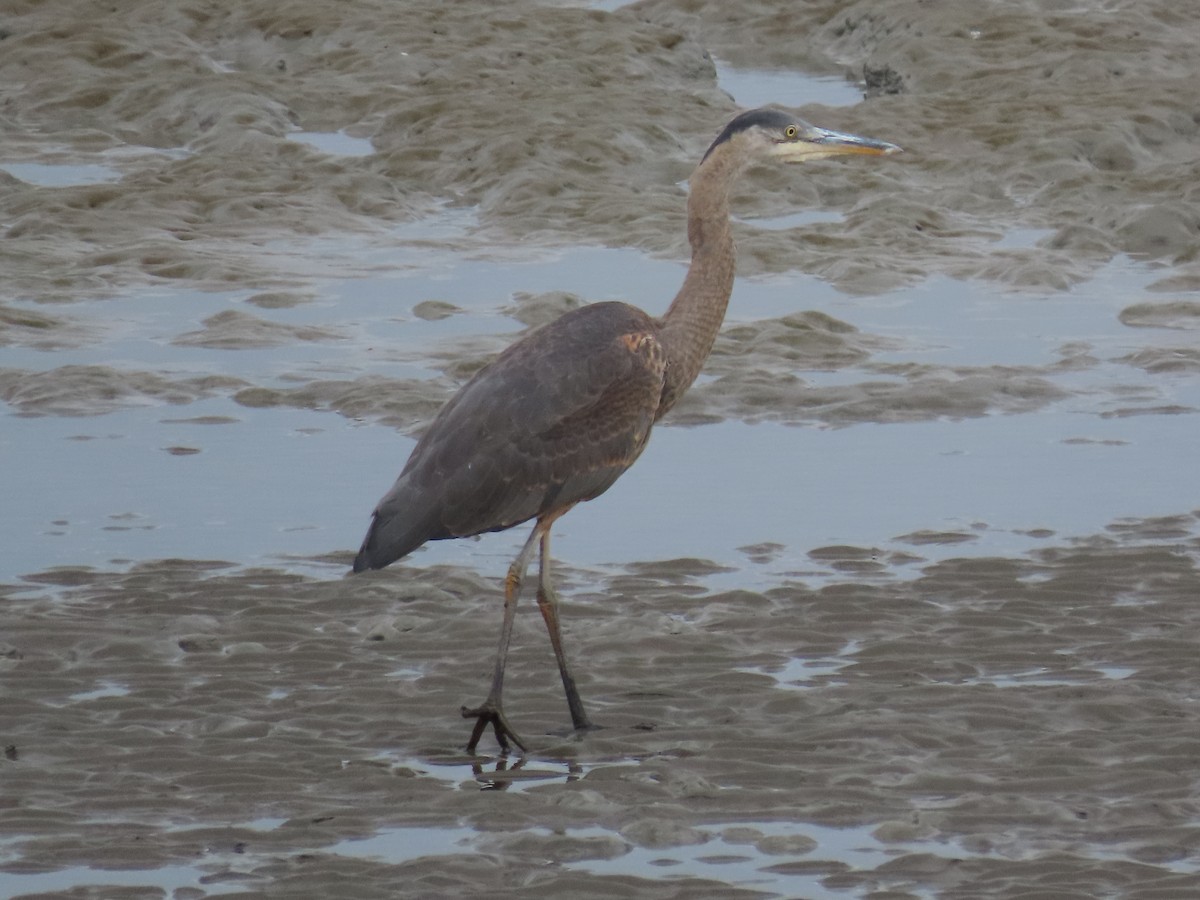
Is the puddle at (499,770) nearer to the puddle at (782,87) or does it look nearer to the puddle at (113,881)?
the puddle at (113,881)

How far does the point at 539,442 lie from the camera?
732cm

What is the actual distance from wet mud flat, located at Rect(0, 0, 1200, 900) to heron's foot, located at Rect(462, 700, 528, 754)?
0.08 m

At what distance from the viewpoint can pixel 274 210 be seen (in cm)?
1570

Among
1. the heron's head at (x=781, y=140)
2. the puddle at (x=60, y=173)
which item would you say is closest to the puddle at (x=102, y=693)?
the heron's head at (x=781, y=140)

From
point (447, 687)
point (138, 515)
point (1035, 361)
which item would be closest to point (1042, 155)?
point (1035, 361)

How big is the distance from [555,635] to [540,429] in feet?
2.29

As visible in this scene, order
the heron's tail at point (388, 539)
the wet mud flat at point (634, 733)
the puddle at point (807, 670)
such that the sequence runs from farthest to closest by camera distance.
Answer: the puddle at point (807, 670)
the heron's tail at point (388, 539)
the wet mud flat at point (634, 733)

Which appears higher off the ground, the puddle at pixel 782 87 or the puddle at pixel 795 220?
the puddle at pixel 782 87

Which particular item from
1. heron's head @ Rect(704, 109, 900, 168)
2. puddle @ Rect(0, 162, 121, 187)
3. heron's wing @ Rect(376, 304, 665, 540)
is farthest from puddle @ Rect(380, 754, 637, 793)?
puddle @ Rect(0, 162, 121, 187)

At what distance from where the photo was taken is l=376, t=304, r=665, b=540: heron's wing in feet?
23.7

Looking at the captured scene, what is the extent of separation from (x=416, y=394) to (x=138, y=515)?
7.17ft

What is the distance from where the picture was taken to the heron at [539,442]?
713cm

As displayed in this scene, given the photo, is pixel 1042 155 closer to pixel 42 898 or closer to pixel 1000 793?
pixel 1000 793

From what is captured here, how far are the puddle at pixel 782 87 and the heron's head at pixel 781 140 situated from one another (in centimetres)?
1132
